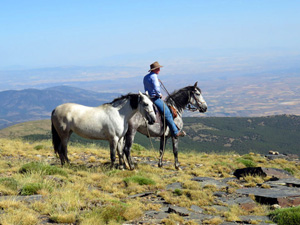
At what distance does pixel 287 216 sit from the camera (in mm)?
7883

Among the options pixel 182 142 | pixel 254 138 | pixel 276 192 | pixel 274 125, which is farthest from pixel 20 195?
pixel 274 125

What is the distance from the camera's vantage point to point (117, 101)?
13508 millimetres

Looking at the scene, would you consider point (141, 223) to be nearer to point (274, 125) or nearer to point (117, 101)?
point (117, 101)

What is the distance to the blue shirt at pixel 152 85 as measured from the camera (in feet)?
45.5

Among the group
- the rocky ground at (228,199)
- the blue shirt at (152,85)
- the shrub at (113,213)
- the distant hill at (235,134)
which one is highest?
the blue shirt at (152,85)

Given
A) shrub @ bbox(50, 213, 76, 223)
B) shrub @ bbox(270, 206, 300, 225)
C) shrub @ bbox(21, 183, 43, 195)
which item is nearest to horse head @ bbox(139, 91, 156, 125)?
shrub @ bbox(21, 183, 43, 195)

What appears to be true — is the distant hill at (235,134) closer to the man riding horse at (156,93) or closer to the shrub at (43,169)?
the man riding horse at (156,93)

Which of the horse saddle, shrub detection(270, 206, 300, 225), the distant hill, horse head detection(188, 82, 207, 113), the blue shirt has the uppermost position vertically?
the blue shirt

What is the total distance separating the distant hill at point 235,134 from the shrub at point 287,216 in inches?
3624

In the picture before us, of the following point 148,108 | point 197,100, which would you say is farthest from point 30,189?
point 197,100

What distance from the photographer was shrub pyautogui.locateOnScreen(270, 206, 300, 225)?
25.3 ft

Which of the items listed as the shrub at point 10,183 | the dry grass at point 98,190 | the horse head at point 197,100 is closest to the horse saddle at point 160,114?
the horse head at point 197,100

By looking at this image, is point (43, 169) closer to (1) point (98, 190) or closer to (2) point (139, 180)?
(1) point (98, 190)

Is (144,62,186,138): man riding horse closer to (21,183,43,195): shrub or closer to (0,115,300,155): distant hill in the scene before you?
(21,183,43,195): shrub
